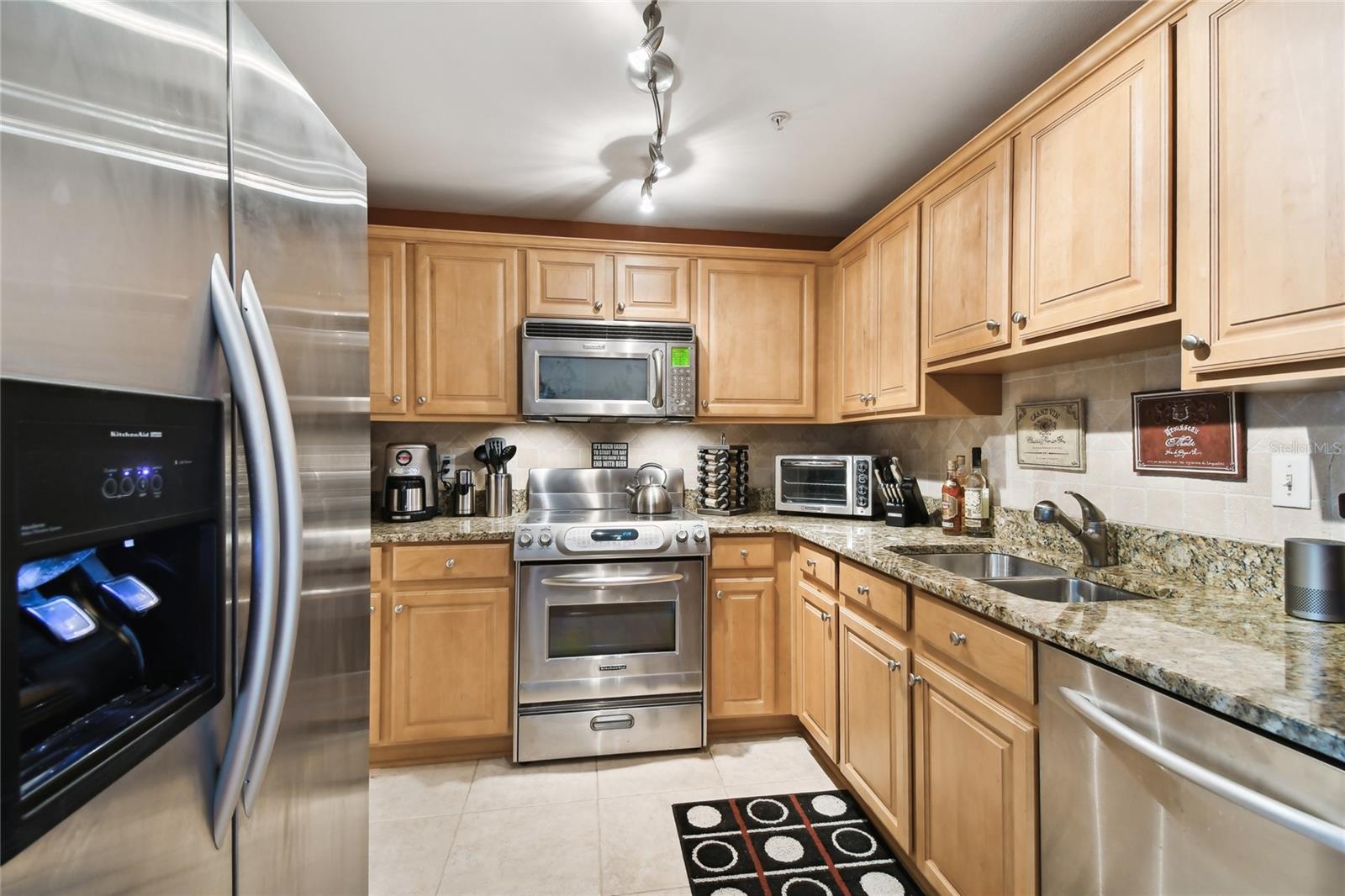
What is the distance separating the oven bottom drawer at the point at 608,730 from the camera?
2.41m

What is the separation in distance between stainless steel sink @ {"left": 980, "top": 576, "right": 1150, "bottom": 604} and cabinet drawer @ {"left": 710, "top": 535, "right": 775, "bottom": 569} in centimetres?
100

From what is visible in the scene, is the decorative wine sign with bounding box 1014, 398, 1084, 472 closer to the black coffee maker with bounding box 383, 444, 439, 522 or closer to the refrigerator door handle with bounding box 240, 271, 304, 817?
the refrigerator door handle with bounding box 240, 271, 304, 817

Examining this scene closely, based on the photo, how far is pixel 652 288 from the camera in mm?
2861

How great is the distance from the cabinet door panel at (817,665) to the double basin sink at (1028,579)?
437 millimetres

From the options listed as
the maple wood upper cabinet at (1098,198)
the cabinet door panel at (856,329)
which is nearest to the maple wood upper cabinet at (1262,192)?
the maple wood upper cabinet at (1098,198)

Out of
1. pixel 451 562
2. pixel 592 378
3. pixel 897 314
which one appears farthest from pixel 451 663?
pixel 897 314

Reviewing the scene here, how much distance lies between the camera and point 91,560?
0.56 meters

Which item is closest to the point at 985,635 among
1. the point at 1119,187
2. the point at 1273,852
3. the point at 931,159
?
the point at 1273,852

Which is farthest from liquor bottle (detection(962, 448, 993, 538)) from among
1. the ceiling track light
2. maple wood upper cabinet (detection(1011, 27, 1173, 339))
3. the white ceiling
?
the ceiling track light

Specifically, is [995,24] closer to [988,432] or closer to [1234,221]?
[1234,221]

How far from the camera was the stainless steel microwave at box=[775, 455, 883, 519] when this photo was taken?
108 inches

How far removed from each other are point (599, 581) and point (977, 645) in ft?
4.70

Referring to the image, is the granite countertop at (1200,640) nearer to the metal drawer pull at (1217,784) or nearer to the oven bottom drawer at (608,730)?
the metal drawer pull at (1217,784)

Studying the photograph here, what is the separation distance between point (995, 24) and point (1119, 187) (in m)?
0.62
